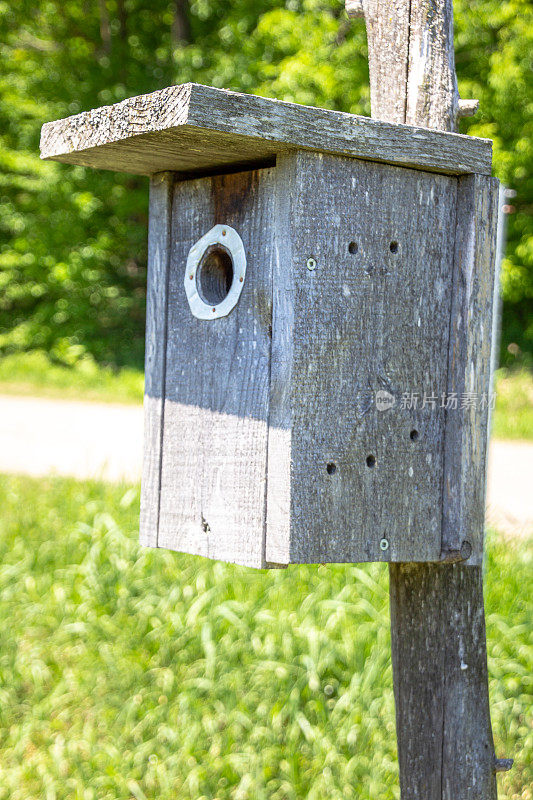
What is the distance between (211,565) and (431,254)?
2.33m

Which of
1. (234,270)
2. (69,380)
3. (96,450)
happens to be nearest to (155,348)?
(234,270)

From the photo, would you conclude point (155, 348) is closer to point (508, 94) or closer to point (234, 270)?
point (234, 270)

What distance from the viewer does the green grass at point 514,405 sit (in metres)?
8.06

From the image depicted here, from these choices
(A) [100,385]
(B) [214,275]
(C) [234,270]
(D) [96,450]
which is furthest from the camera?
(A) [100,385]

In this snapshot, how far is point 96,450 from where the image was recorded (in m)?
7.25

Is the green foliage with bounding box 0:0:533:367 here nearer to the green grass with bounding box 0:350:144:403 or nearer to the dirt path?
the green grass with bounding box 0:350:144:403

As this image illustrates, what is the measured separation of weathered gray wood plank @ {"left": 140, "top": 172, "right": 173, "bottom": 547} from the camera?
2.10m

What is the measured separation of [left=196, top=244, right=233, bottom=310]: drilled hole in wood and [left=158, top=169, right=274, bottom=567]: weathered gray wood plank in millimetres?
52

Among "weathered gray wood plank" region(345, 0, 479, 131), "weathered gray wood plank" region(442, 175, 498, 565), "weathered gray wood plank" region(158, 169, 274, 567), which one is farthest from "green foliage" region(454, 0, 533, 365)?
"weathered gray wood plank" region(158, 169, 274, 567)

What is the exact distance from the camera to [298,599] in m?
3.68

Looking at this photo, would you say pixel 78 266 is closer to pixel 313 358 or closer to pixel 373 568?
pixel 373 568

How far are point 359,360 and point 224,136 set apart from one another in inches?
18.8

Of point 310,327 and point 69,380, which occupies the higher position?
point 69,380

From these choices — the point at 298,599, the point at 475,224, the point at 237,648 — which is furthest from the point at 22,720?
the point at 475,224
